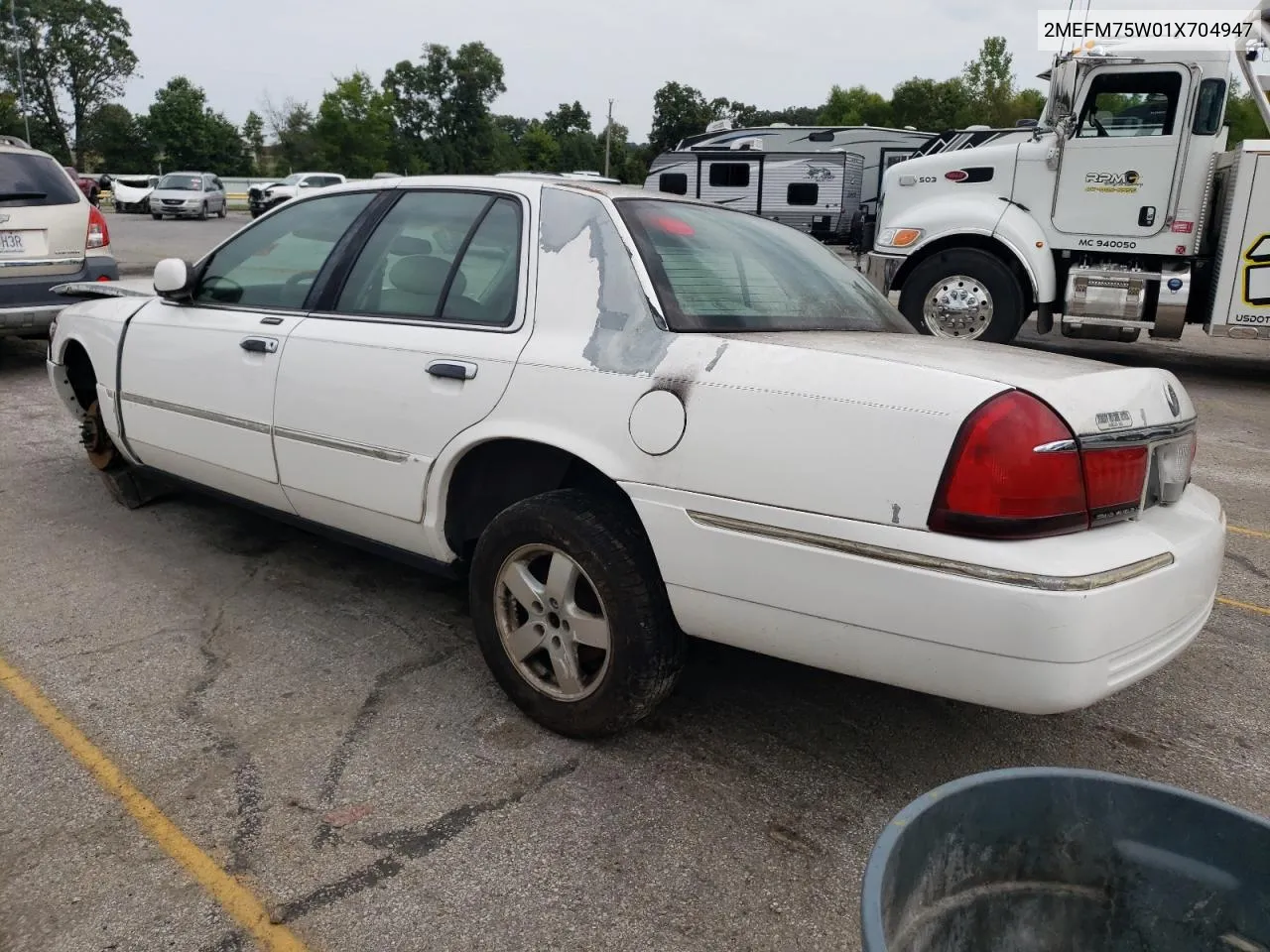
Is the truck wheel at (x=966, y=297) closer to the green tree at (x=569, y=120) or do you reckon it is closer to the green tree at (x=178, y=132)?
the green tree at (x=178, y=132)

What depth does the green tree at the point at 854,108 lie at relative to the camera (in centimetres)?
7919

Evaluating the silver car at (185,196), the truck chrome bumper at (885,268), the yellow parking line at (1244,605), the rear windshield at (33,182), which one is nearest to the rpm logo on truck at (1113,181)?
the truck chrome bumper at (885,268)

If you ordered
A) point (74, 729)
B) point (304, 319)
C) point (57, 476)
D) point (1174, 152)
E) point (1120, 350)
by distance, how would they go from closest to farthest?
point (74, 729)
point (304, 319)
point (57, 476)
point (1174, 152)
point (1120, 350)

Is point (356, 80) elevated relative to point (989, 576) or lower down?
elevated

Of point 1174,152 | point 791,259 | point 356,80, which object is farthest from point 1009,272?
point 356,80

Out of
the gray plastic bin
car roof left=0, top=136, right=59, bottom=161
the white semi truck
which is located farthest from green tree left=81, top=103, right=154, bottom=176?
the gray plastic bin

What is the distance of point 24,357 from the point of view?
359 inches

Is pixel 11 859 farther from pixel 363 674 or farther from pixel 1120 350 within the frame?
pixel 1120 350

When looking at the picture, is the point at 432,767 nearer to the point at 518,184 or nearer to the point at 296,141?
the point at 518,184

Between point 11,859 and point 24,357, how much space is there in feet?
26.4

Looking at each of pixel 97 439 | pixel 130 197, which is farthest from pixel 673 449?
pixel 130 197

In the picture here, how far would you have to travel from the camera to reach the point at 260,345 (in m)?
3.66

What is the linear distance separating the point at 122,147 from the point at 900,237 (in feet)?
260

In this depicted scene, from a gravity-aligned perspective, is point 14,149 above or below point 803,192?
above
